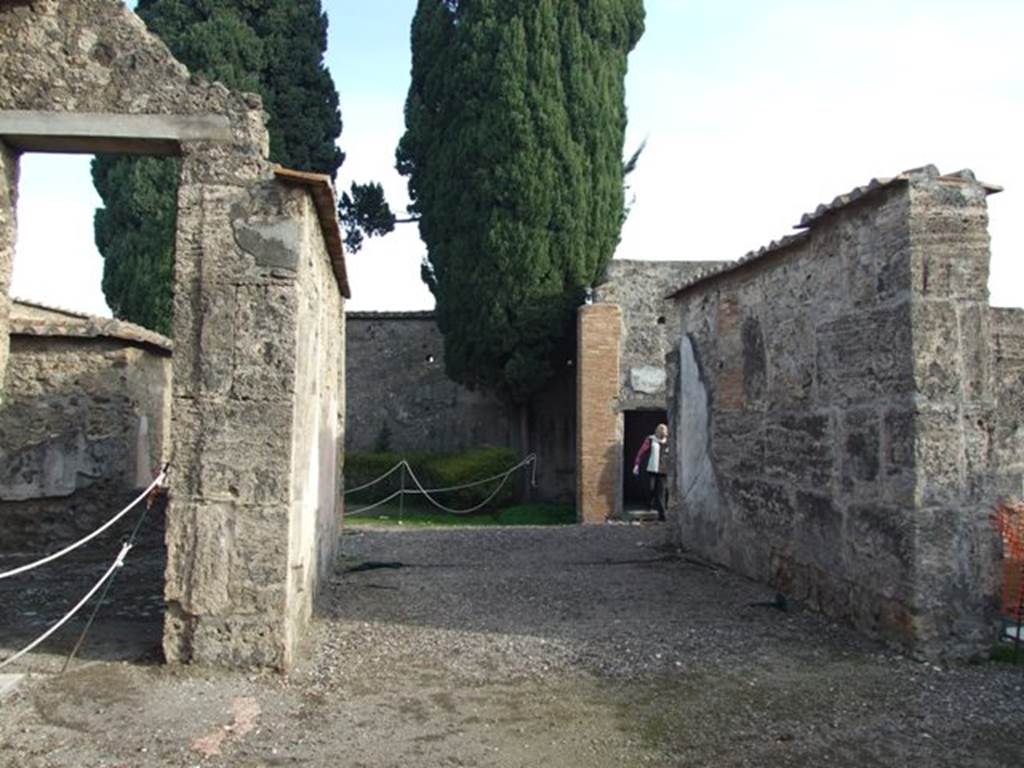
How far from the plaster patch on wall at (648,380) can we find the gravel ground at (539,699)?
779 centimetres

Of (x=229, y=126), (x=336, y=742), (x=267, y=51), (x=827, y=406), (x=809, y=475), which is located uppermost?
(x=267, y=51)

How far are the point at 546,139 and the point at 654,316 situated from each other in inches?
138

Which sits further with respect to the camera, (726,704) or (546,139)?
(546,139)

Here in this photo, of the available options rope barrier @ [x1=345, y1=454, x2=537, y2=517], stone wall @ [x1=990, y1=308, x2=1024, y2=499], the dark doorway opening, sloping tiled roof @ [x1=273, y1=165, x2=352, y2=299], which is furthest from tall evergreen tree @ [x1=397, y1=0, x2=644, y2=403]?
sloping tiled roof @ [x1=273, y1=165, x2=352, y2=299]

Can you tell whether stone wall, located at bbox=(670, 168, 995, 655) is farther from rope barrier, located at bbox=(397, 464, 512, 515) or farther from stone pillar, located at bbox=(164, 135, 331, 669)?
rope barrier, located at bbox=(397, 464, 512, 515)

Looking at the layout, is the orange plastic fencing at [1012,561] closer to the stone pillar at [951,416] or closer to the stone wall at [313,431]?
the stone pillar at [951,416]

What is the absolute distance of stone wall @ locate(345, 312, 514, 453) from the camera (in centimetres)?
1784

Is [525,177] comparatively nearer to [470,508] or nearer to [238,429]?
[470,508]

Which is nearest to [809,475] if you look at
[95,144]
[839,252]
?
[839,252]

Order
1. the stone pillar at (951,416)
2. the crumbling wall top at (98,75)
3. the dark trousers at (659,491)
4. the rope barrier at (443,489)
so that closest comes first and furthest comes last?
the crumbling wall top at (98,75) < the stone pillar at (951,416) < the dark trousers at (659,491) < the rope barrier at (443,489)

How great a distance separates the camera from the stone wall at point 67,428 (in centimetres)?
903

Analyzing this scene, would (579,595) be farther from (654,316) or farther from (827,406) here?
(654,316)

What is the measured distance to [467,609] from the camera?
7180 millimetres

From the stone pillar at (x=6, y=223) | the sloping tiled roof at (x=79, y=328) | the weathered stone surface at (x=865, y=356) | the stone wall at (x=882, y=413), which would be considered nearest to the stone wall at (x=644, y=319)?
the stone wall at (x=882, y=413)
